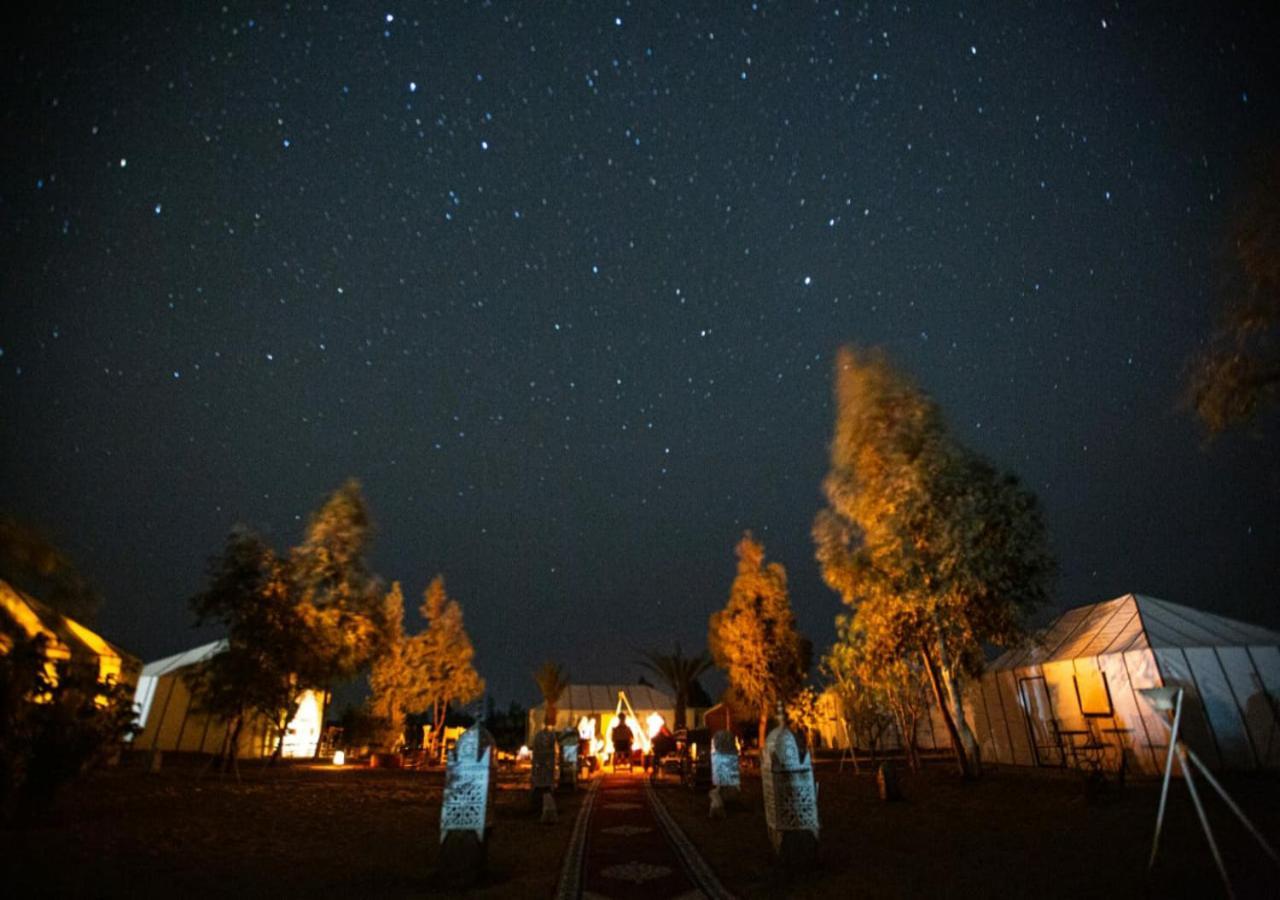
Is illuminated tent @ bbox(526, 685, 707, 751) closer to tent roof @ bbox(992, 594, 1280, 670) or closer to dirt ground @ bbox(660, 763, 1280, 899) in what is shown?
tent roof @ bbox(992, 594, 1280, 670)

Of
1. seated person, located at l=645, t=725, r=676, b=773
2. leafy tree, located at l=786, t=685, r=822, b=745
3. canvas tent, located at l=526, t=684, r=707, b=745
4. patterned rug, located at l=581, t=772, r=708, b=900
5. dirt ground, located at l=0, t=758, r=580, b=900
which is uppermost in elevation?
canvas tent, located at l=526, t=684, r=707, b=745

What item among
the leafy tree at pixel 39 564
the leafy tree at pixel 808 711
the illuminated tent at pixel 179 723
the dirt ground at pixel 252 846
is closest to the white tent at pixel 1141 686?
the leafy tree at pixel 808 711

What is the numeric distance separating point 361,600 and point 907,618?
19161mm

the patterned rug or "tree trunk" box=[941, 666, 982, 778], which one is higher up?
"tree trunk" box=[941, 666, 982, 778]

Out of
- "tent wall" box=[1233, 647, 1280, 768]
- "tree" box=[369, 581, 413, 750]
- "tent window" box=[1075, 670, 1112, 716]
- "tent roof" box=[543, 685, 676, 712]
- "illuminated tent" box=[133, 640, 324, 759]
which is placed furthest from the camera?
"tent roof" box=[543, 685, 676, 712]

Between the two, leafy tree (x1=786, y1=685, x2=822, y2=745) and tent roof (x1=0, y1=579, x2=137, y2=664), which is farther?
leafy tree (x1=786, y1=685, x2=822, y2=745)

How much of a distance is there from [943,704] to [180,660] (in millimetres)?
40144

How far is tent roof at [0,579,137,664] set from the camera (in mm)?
5957

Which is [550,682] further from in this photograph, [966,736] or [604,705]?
[966,736]

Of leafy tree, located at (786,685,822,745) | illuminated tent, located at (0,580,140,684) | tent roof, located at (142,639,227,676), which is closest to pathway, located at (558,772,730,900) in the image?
illuminated tent, located at (0,580,140,684)

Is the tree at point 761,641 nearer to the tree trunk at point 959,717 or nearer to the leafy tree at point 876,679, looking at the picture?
the leafy tree at point 876,679

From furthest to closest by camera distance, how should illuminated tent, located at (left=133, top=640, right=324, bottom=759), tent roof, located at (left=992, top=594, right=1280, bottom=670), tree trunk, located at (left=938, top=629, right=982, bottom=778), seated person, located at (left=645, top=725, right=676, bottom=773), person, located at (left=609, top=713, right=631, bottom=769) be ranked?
illuminated tent, located at (left=133, top=640, right=324, bottom=759)
person, located at (left=609, top=713, right=631, bottom=769)
seated person, located at (left=645, top=725, right=676, bottom=773)
tent roof, located at (left=992, top=594, right=1280, bottom=670)
tree trunk, located at (left=938, top=629, right=982, bottom=778)

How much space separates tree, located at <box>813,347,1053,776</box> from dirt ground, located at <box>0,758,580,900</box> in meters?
10.5

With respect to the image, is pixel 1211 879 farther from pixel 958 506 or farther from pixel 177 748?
pixel 177 748
